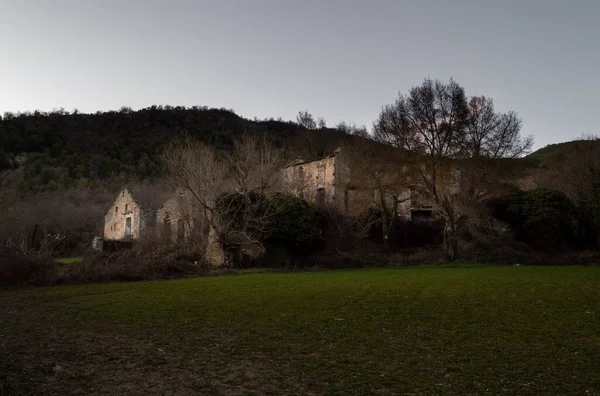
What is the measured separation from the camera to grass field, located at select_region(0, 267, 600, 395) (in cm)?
571

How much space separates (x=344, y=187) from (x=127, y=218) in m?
17.9

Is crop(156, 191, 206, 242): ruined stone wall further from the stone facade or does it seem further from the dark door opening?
the dark door opening

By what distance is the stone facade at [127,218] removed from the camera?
124ft

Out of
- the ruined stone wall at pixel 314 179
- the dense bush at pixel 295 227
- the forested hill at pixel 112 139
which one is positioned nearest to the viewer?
the dense bush at pixel 295 227

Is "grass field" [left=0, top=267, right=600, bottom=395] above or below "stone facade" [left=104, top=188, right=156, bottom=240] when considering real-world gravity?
below

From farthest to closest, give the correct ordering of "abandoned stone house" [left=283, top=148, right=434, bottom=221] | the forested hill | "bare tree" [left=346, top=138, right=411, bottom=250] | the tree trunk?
→ the forested hill, "abandoned stone house" [left=283, top=148, right=434, bottom=221], "bare tree" [left=346, top=138, right=411, bottom=250], the tree trunk

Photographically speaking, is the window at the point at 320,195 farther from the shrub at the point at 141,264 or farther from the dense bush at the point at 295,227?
the shrub at the point at 141,264

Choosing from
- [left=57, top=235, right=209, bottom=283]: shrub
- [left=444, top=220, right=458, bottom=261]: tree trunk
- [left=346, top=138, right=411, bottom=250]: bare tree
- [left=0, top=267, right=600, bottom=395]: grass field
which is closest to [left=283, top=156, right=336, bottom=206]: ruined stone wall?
[left=346, top=138, right=411, bottom=250]: bare tree

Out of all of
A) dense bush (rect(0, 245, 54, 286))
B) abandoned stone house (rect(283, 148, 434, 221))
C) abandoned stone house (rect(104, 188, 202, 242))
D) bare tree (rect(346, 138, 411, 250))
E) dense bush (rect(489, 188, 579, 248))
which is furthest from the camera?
abandoned stone house (rect(283, 148, 434, 221))

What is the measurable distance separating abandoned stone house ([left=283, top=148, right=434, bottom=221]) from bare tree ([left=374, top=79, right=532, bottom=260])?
5.46 ft

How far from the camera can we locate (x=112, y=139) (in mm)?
79250

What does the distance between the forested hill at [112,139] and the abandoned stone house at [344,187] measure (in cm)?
1046

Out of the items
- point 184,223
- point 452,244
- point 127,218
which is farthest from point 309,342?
point 127,218

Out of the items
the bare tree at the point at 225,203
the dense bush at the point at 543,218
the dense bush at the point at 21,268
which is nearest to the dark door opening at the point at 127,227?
the bare tree at the point at 225,203
